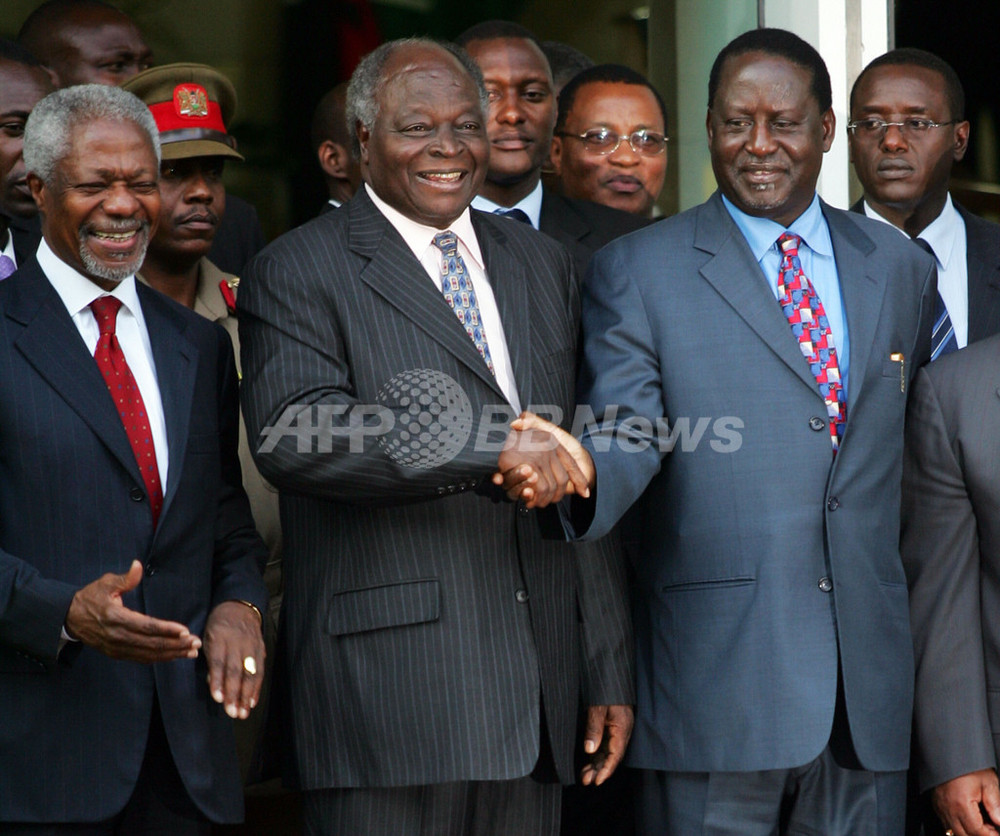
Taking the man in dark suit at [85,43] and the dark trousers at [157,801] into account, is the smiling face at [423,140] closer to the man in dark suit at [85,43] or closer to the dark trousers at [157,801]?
the dark trousers at [157,801]

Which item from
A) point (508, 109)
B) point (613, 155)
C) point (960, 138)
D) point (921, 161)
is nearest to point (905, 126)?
point (921, 161)

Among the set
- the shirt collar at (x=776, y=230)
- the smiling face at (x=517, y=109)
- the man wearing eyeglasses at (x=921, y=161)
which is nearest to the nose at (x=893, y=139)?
the man wearing eyeglasses at (x=921, y=161)

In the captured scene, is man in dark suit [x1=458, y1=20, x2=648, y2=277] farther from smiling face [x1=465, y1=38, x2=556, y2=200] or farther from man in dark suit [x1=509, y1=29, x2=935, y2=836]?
man in dark suit [x1=509, y1=29, x2=935, y2=836]

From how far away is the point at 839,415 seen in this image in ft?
10.0

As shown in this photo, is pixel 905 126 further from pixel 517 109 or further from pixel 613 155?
Result: pixel 517 109

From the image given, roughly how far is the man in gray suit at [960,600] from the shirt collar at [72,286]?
5.42ft

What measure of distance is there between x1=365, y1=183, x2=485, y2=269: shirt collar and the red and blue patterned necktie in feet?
2.08

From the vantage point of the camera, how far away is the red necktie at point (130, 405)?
9.30ft

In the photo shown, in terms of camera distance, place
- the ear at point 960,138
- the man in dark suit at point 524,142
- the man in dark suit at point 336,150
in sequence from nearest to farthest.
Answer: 1. the man in dark suit at point 524,142
2. the ear at point 960,138
3. the man in dark suit at point 336,150

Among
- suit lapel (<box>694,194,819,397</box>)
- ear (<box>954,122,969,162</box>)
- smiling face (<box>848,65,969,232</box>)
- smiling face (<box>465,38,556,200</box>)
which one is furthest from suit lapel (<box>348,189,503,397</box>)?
ear (<box>954,122,969,162</box>)

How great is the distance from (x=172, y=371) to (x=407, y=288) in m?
0.48

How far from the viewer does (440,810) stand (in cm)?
289

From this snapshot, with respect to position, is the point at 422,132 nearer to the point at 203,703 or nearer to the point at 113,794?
the point at 203,703

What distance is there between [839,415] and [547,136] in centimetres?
167
